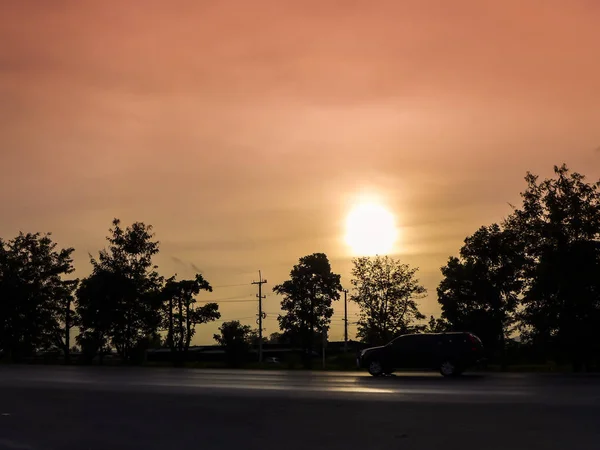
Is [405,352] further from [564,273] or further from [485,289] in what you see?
[485,289]

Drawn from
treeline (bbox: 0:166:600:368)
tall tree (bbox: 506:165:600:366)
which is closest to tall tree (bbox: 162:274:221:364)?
treeline (bbox: 0:166:600:368)

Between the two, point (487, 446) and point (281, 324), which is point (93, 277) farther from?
point (487, 446)

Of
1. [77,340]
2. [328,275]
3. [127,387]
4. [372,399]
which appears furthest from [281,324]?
[372,399]

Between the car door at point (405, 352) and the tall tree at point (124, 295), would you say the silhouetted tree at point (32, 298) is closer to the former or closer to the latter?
the tall tree at point (124, 295)

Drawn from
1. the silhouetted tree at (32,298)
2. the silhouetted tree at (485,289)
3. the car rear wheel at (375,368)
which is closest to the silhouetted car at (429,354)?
the car rear wheel at (375,368)

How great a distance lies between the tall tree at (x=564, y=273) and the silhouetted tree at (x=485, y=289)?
50.7 ft

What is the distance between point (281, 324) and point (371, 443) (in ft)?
251

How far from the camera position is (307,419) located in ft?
47.4

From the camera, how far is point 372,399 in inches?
709

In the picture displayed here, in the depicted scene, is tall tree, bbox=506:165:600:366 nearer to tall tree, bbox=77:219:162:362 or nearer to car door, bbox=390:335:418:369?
car door, bbox=390:335:418:369

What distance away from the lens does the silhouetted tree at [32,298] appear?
74625mm

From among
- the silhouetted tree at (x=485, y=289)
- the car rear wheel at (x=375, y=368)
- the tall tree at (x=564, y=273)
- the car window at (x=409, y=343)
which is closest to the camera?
the car window at (x=409, y=343)

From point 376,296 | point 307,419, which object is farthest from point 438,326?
point 307,419

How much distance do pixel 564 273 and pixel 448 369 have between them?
14462 mm
